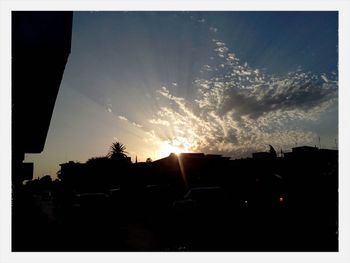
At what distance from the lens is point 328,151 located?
55.4 meters

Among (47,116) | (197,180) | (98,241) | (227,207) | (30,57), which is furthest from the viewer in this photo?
(197,180)

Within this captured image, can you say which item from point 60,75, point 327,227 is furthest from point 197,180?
point 60,75

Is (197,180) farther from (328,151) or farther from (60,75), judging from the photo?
(60,75)

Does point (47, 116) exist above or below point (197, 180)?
above

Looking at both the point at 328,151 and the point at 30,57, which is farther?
the point at 328,151

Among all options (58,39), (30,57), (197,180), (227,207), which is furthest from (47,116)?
(197,180)

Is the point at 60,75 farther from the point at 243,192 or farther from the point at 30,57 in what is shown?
the point at 243,192

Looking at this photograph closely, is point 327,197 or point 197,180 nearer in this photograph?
point 327,197

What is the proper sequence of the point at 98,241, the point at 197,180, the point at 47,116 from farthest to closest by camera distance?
1. the point at 197,180
2. the point at 98,241
3. the point at 47,116

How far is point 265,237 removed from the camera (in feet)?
37.2

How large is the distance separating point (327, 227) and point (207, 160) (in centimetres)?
3657

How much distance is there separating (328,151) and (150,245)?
50784mm
